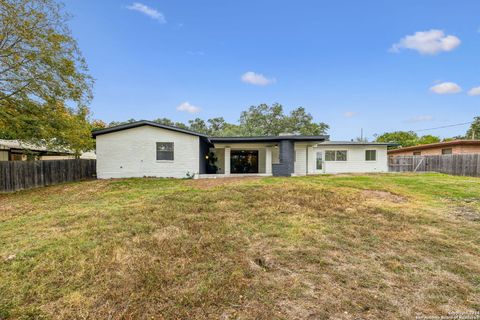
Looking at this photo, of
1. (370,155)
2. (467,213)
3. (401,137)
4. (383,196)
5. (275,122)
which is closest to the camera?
(467,213)

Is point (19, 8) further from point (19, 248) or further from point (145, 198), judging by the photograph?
point (19, 248)

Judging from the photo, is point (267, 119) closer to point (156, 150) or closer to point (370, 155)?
point (370, 155)

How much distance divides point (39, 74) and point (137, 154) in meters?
5.86

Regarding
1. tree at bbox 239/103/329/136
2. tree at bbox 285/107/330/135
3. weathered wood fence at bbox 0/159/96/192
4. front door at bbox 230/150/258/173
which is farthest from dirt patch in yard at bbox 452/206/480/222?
tree at bbox 285/107/330/135

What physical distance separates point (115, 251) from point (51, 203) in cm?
622

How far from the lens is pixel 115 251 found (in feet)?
12.7

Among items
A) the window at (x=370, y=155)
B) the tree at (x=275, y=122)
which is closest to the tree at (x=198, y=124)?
the tree at (x=275, y=122)

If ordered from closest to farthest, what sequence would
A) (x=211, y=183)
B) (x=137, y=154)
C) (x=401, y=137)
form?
1. (x=211, y=183)
2. (x=137, y=154)
3. (x=401, y=137)

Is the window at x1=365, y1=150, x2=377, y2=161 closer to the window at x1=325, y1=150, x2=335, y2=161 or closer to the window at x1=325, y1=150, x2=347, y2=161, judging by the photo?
the window at x1=325, y1=150, x2=347, y2=161

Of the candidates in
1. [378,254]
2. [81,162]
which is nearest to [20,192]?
[81,162]

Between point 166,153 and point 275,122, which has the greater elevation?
point 275,122

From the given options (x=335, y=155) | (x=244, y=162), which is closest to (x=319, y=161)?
(x=335, y=155)

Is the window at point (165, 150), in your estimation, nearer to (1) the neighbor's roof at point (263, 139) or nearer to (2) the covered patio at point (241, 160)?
(1) the neighbor's roof at point (263, 139)

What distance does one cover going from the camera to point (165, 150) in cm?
1434
